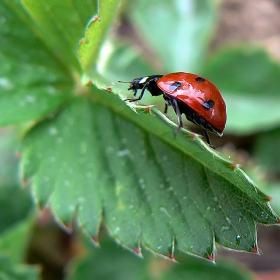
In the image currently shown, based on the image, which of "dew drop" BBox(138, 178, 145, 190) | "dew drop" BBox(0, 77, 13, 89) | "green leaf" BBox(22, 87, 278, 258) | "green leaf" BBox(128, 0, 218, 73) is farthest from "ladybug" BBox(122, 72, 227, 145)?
"green leaf" BBox(128, 0, 218, 73)

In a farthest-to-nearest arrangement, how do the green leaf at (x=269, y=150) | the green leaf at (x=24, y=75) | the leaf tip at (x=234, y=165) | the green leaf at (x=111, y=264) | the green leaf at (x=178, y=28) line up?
1. the green leaf at (x=178, y=28)
2. the green leaf at (x=269, y=150)
3. the green leaf at (x=111, y=264)
4. the green leaf at (x=24, y=75)
5. the leaf tip at (x=234, y=165)

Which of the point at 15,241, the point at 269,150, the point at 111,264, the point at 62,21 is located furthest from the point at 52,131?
the point at 269,150

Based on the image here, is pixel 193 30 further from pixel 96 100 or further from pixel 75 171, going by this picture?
pixel 75 171

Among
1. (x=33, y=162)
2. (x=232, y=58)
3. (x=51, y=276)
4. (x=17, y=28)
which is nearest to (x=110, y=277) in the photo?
(x=51, y=276)

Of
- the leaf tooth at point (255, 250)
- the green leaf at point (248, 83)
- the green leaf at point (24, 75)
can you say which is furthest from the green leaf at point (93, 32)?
the green leaf at point (248, 83)

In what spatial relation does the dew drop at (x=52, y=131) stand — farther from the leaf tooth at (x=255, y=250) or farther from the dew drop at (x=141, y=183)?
the leaf tooth at (x=255, y=250)

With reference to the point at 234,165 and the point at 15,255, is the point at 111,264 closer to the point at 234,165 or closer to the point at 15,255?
the point at 15,255

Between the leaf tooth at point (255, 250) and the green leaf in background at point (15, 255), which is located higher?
the leaf tooth at point (255, 250)
